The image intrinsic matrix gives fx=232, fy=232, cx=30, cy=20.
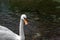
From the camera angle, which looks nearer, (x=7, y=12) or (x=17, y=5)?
(x=7, y=12)

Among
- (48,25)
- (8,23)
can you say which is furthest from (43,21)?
(8,23)

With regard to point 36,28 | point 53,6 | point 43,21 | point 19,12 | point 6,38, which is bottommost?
point 6,38

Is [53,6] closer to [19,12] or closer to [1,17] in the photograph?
[19,12]

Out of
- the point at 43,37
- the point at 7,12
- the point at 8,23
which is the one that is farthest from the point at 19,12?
the point at 43,37

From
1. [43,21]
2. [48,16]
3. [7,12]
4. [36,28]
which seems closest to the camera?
[36,28]

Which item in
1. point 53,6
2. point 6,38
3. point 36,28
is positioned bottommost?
point 6,38

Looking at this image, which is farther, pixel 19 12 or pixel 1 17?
pixel 19 12

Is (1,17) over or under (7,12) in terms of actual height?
under

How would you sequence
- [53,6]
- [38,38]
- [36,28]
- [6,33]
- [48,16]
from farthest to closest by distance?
[53,6], [48,16], [36,28], [38,38], [6,33]

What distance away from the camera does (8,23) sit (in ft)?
28.3

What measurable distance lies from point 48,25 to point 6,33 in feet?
9.68

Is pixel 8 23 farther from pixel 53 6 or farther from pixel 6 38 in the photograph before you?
pixel 53 6

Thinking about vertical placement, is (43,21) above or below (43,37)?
above

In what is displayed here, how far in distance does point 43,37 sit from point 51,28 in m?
1.02
